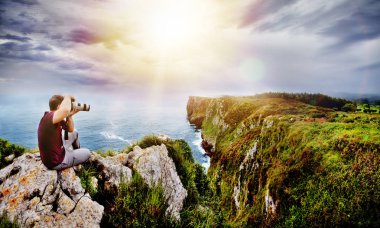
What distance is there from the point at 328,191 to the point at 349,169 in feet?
7.58

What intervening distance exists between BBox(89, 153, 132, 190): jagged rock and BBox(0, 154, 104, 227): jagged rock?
97 centimetres

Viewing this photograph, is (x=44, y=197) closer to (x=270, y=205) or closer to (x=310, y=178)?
(x=310, y=178)

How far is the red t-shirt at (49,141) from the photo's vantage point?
545cm

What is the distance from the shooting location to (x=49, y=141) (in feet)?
18.1

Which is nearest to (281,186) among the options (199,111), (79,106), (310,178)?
(310,178)

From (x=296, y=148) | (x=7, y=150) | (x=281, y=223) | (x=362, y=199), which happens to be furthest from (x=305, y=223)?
(x=7, y=150)

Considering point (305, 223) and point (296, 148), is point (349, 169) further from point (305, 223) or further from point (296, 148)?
point (296, 148)

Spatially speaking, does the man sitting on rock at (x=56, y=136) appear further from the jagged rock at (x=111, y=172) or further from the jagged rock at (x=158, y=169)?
the jagged rock at (x=158, y=169)

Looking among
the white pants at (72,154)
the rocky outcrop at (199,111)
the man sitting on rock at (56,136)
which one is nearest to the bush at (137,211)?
the white pants at (72,154)

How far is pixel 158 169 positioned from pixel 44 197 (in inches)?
166

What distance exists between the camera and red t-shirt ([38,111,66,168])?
17.9 ft

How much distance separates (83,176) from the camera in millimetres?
6410

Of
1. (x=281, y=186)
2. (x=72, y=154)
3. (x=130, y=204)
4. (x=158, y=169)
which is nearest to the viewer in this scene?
(x=130, y=204)

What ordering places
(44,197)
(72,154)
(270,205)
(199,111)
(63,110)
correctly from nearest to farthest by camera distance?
(63,110)
(44,197)
(72,154)
(270,205)
(199,111)
